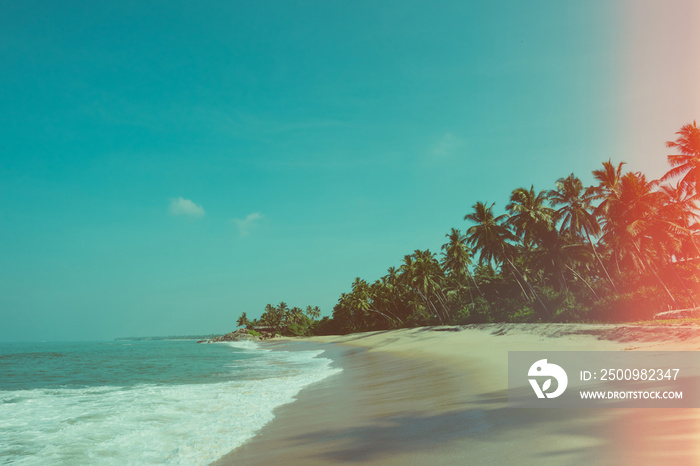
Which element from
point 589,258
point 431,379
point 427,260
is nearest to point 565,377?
point 431,379

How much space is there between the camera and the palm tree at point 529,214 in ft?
135

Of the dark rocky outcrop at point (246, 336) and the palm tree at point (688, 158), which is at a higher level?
the palm tree at point (688, 158)

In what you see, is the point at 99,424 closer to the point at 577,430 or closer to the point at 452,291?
the point at 577,430

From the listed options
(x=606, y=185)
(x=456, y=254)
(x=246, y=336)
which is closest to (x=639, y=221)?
(x=606, y=185)

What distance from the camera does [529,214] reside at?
4109 centimetres

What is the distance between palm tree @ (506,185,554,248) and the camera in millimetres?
41156

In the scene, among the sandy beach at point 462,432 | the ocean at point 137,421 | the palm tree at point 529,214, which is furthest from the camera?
the palm tree at point 529,214

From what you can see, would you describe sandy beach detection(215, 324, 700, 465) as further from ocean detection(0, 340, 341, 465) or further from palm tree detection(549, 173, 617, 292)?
palm tree detection(549, 173, 617, 292)

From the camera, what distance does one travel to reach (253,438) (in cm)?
785

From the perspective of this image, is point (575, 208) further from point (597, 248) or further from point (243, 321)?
point (243, 321)

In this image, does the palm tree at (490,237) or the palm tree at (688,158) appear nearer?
the palm tree at (688,158)

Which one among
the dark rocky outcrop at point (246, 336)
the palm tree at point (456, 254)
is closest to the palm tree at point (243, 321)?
the dark rocky outcrop at point (246, 336)

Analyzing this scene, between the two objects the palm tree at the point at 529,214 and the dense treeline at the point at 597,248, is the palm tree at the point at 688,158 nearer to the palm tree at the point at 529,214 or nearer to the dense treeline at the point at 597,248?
the dense treeline at the point at 597,248

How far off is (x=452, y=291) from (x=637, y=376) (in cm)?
6217
